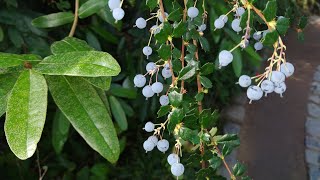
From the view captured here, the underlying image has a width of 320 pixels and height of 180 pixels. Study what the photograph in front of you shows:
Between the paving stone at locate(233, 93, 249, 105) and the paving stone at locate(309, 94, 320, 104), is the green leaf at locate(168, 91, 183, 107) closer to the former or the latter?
the paving stone at locate(233, 93, 249, 105)

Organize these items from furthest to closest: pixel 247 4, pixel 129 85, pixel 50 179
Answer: pixel 50 179
pixel 129 85
pixel 247 4

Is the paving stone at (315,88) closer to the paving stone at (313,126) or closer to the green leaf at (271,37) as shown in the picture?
the paving stone at (313,126)

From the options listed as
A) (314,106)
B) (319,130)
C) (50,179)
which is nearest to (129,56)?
(50,179)

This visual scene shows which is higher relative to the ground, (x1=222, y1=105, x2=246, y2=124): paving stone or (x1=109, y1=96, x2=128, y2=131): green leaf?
(x1=109, y1=96, x2=128, y2=131): green leaf

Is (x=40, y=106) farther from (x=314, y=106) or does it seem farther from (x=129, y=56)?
(x=314, y=106)

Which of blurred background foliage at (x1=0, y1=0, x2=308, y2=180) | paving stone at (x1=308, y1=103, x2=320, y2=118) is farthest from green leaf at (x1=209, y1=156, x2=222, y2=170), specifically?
paving stone at (x1=308, y1=103, x2=320, y2=118)

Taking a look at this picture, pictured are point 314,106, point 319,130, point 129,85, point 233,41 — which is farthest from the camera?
point 314,106

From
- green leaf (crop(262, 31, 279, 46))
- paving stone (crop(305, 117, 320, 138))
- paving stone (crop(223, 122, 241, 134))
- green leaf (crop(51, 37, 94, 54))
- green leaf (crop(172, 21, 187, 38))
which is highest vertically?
green leaf (crop(262, 31, 279, 46))
